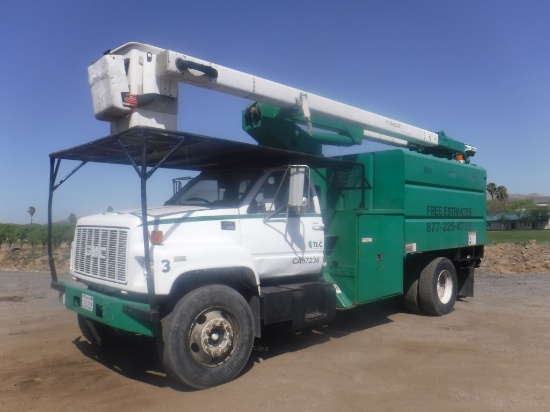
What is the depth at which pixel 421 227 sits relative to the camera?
28.6ft

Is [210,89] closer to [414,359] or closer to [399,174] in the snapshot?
[399,174]

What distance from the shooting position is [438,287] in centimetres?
947

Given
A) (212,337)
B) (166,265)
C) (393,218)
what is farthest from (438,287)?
(166,265)

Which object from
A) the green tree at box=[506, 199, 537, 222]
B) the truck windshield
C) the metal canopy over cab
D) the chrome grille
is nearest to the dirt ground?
the chrome grille

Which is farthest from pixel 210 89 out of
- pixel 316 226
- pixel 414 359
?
pixel 414 359

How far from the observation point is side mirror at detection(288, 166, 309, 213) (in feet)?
20.1

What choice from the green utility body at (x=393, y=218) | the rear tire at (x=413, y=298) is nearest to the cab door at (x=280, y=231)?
the green utility body at (x=393, y=218)

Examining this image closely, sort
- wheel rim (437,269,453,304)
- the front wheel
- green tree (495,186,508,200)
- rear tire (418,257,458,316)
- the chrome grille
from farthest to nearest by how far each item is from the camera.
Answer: green tree (495,186,508,200)
wheel rim (437,269,453,304)
rear tire (418,257,458,316)
the chrome grille
the front wheel

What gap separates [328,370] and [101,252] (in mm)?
2926

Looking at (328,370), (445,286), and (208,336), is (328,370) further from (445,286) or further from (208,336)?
(445,286)

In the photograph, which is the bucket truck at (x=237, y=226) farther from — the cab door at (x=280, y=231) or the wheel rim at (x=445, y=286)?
the wheel rim at (x=445, y=286)

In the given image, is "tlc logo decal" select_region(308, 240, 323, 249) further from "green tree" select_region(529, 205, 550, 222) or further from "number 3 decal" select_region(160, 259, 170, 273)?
"green tree" select_region(529, 205, 550, 222)

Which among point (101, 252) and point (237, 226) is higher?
point (237, 226)

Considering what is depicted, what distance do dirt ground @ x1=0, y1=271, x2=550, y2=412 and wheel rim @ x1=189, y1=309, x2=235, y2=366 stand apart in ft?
1.08
